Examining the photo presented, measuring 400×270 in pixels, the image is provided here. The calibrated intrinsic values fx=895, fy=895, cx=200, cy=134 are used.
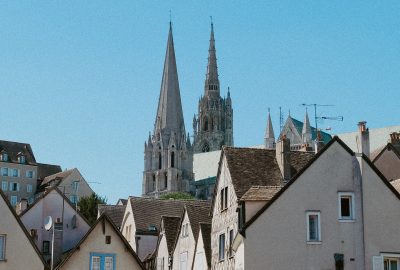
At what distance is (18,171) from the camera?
167125 millimetres

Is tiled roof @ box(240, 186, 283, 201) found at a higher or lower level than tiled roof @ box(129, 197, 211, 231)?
lower

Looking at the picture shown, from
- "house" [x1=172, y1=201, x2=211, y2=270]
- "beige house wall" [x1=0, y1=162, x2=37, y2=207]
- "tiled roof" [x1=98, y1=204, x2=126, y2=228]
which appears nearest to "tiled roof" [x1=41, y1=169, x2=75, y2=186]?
"beige house wall" [x1=0, y1=162, x2=37, y2=207]

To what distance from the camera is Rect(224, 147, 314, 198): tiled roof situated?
42.6 metres

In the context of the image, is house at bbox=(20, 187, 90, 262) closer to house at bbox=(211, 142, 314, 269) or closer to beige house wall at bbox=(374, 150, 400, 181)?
house at bbox=(211, 142, 314, 269)

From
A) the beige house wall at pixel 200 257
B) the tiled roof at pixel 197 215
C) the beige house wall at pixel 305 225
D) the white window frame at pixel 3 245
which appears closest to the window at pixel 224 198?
the beige house wall at pixel 200 257

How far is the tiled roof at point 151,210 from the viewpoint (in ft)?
195

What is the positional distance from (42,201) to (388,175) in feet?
68.7

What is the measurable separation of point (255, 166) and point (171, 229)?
40.4 feet

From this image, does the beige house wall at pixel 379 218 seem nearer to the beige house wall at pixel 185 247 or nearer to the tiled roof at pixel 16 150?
the beige house wall at pixel 185 247

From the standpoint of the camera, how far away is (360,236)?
127 ft

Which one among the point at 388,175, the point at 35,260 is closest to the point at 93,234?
the point at 35,260

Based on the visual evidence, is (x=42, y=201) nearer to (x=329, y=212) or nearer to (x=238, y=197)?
(x=238, y=197)

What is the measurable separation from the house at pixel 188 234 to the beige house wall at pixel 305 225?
10744 millimetres

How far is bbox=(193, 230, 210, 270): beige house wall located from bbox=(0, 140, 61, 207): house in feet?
397
